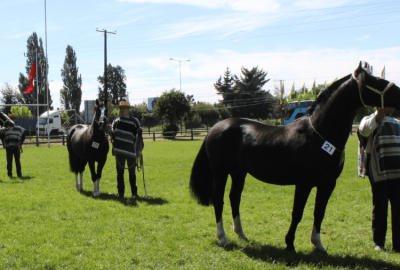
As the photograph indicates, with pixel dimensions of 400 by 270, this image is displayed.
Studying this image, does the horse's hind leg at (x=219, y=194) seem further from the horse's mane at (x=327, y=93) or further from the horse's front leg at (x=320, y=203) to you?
the horse's mane at (x=327, y=93)

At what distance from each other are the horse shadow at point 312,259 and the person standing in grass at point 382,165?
1.65 ft

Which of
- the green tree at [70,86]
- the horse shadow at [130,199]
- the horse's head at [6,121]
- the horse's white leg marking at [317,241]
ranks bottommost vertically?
the horse shadow at [130,199]

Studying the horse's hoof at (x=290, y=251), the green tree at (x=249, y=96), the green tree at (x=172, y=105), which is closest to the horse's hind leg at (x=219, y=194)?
the horse's hoof at (x=290, y=251)

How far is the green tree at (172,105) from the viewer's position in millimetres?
36562

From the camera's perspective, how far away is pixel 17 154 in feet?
33.8

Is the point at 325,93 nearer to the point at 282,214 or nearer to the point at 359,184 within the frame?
the point at 282,214

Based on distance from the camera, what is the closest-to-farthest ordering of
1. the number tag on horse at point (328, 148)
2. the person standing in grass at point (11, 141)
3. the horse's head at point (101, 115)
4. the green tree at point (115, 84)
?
the number tag on horse at point (328, 148) < the horse's head at point (101, 115) < the person standing in grass at point (11, 141) < the green tree at point (115, 84)

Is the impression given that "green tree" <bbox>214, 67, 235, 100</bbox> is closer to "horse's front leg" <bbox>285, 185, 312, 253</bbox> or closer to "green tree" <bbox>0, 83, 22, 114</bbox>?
"green tree" <bbox>0, 83, 22, 114</bbox>

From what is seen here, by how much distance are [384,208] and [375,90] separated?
1680 millimetres

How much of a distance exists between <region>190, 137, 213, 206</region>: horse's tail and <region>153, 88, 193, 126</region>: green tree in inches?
1258

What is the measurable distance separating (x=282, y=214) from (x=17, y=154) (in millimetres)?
8760

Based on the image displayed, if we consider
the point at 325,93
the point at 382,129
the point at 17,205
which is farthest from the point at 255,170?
the point at 17,205

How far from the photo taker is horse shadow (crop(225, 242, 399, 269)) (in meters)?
3.57

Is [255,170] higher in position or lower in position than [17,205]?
higher
